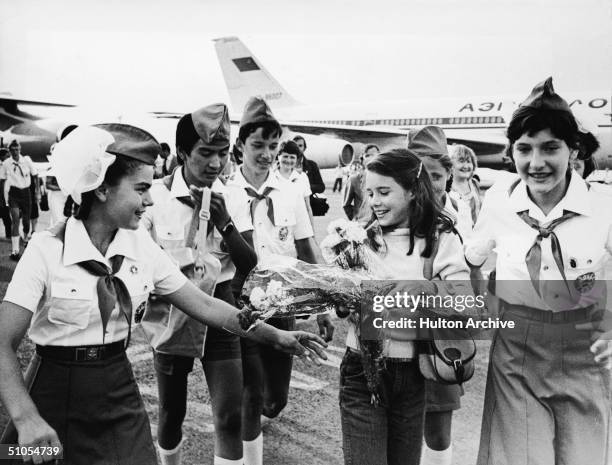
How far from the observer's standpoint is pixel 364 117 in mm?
18406

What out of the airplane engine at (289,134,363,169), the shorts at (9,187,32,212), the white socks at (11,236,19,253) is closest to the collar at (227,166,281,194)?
the white socks at (11,236,19,253)

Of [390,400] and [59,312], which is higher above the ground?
[59,312]

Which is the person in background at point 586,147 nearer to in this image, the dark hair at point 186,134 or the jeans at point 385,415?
the jeans at point 385,415

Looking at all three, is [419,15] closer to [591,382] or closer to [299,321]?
[591,382]

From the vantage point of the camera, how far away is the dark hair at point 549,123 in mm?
1867

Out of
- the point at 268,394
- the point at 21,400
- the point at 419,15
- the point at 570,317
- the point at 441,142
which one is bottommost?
the point at 268,394

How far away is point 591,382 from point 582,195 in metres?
0.56

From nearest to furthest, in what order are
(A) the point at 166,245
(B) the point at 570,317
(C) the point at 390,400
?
1. (B) the point at 570,317
2. (C) the point at 390,400
3. (A) the point at 166,245

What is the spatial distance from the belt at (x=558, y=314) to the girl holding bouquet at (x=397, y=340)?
23 centimetres

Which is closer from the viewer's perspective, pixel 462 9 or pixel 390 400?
pixel 390 400

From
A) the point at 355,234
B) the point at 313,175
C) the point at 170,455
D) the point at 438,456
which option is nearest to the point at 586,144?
the point at 355,234

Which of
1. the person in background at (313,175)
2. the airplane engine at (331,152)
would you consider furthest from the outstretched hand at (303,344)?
the airplane engine at (331,152)

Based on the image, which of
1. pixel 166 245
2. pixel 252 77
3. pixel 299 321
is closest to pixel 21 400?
pixel 166 245

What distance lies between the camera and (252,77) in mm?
17422
